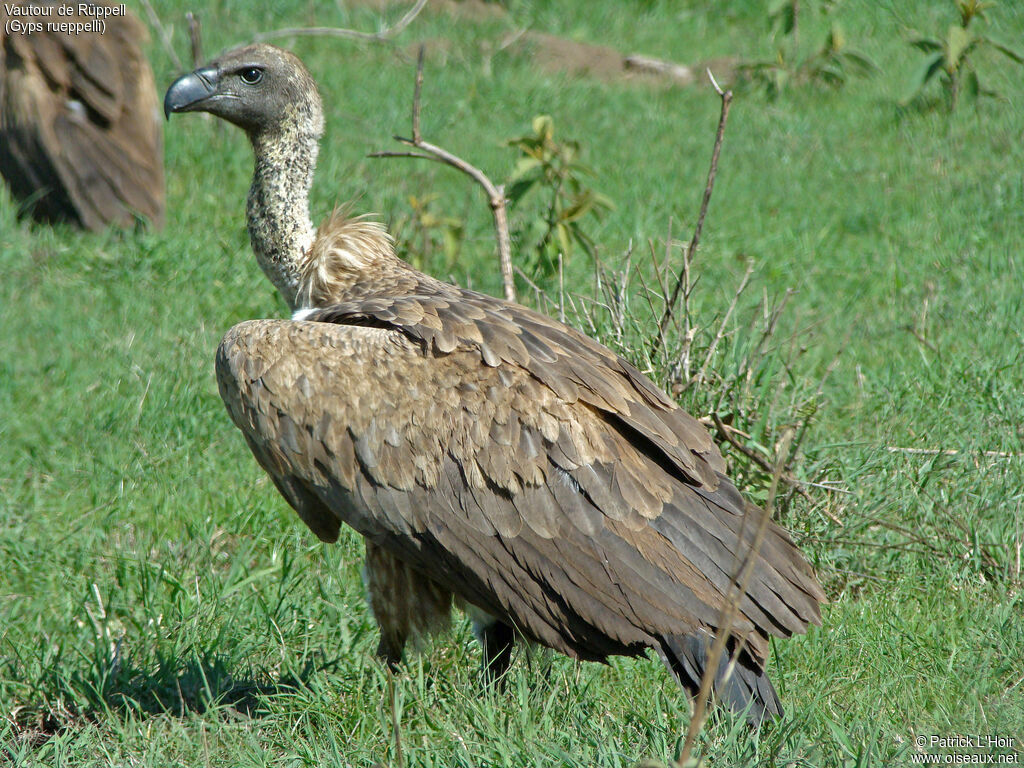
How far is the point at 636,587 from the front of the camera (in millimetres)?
3172

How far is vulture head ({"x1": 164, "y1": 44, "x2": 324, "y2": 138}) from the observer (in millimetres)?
4238

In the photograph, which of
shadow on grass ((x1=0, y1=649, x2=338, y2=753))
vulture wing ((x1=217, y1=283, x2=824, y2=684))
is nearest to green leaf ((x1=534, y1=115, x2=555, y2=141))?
vulture wing ((x1=217, y1=283, x2=824, y2=684))

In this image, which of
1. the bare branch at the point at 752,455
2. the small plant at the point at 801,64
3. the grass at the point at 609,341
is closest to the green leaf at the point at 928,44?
the grass at the point at 609,341

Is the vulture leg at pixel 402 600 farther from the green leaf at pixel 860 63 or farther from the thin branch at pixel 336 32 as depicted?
the green leaf at pixel 860 63

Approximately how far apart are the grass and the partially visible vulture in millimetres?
279

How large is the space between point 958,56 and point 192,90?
245 inches

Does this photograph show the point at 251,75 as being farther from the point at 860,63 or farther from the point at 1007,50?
the point at 860,63

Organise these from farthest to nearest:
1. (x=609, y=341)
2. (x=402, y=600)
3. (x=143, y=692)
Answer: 1. (x=609, y=341)
2. (x=143, y=692)
3. (x=402, y=600)

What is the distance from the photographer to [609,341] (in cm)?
463

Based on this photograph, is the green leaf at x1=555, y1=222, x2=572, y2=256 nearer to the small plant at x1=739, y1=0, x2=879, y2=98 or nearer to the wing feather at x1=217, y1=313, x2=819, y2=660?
the wing feather at x1=217, y1=313, x2=819, y2=660

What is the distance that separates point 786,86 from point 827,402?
528 centimetres

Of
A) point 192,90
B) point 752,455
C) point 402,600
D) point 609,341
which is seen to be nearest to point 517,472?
point 402,600

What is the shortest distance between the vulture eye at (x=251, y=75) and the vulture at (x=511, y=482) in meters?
1.02

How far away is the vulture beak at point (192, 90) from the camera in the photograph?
13.7ft
